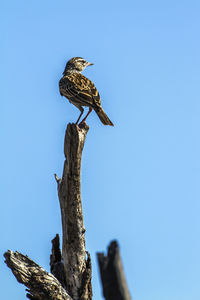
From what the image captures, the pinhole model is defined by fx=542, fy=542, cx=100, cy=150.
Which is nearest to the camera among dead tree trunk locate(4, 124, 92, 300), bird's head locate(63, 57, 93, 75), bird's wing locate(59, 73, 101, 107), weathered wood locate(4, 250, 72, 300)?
weathered wood locate(4, 250, 72, 300)

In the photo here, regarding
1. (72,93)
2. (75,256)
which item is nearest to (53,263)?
(75,256)

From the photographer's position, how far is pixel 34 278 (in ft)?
28.4

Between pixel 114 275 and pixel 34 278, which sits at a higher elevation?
pixel 34 278

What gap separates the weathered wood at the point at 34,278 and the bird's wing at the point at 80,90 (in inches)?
178

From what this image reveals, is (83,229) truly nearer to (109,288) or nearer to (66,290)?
(66,290)

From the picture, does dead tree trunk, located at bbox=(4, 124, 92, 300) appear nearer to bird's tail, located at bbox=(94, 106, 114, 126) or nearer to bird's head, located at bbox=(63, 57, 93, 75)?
bird's tail, located at bbox=(94, 106, 114, 126)

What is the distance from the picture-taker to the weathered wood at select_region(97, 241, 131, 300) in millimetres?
5145

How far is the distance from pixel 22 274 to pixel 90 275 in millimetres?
1392

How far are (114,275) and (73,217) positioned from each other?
443 cm

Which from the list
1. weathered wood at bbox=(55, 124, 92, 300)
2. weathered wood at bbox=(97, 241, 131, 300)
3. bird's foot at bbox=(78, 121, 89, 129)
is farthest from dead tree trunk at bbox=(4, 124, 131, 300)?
weathered wood at bbox=(97, 241, 131, 300)

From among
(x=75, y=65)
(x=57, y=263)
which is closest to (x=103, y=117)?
(x=57, y=263)

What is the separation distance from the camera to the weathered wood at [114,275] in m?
5.14

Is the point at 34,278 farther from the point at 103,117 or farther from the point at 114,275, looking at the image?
the point at 103,117

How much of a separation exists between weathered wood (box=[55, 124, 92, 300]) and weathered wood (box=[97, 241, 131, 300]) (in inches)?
166
